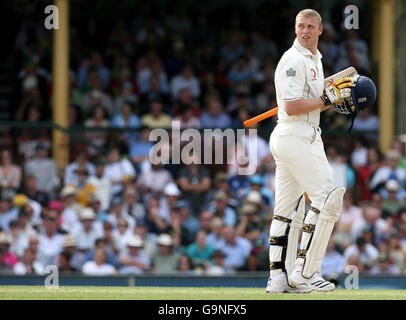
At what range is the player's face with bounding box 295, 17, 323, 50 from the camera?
8195 mm

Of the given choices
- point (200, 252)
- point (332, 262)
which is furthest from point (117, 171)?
point (332, 262)

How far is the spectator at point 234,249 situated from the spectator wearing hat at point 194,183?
3.04ft

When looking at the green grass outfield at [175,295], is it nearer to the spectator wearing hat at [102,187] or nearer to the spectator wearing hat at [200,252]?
the spectator wearing hat at [200,252]

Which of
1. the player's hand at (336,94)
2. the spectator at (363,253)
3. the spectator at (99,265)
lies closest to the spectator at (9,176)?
the spectator at (99,265)

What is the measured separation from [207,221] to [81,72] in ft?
13.5

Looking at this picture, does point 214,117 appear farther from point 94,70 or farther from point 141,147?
point 94,70

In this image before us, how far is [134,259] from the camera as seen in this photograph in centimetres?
1318

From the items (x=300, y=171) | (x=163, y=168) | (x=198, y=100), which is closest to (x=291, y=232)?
(x=300, y=171)

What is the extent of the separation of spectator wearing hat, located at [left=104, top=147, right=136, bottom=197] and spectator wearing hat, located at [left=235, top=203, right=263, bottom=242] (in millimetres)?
1701

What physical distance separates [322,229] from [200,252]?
5252 mm

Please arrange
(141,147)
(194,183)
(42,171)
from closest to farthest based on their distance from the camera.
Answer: (42,171)
(194,183)
(141,147)

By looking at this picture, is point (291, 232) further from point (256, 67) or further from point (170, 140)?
point (256, 67)

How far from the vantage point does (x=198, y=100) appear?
16000 millimetres

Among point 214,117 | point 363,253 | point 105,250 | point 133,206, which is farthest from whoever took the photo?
point 214,117
